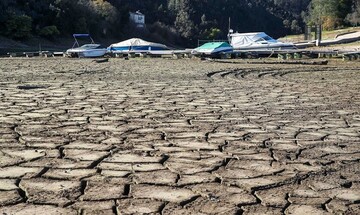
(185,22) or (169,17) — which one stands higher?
(169,17)

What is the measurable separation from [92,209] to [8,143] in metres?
1.98

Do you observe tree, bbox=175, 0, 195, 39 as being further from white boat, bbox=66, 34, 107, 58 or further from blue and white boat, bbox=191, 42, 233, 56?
blue and white boat, bbox=191, 42, 233, 56

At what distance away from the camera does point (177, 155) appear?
4082 millimetres

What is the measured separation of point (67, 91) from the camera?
28.4ft

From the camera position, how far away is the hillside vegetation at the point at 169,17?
42.2 m

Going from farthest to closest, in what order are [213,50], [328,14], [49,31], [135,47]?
[328,14], [49,31], [135,47], [213,50]

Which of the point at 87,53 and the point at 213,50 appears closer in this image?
the point at 213,50

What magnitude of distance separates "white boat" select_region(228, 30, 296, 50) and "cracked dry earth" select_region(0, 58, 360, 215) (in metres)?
20.7

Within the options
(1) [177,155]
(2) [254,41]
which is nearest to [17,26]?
(2) [254,41]

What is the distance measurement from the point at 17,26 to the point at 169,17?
41.3 meters

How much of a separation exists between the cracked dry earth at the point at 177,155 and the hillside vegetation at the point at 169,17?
110 feet

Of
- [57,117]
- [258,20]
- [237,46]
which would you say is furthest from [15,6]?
[258,20]

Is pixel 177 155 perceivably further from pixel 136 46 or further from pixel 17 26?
pixel 17 26

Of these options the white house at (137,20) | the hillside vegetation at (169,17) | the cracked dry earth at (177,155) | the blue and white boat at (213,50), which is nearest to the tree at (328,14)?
the hillside vegetation at (169,17)
